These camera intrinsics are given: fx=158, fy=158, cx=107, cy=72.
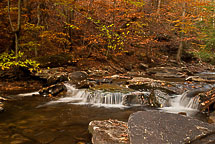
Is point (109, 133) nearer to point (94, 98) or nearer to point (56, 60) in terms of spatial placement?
point (94, 98)

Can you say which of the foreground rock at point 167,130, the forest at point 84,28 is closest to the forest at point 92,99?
the foreground rock at point 167,130

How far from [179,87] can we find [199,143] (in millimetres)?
5948

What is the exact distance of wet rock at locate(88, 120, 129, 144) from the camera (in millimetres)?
2999

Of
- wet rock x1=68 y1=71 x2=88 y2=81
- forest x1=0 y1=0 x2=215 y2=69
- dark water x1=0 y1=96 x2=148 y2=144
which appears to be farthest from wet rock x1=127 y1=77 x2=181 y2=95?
wet rock x1=68 y1=71 x2=88 y2=81

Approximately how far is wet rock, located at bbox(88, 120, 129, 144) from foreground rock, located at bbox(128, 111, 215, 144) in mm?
426

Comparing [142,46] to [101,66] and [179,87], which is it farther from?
[179,87]

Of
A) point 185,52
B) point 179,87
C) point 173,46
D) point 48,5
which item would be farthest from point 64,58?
point 185,52

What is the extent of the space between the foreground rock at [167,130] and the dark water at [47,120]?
144cm

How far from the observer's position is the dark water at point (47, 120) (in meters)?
3.70

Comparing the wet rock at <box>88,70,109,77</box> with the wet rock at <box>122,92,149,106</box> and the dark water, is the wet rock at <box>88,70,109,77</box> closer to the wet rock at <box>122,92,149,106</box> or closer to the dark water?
the dark water

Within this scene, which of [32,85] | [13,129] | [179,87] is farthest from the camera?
[32,85]

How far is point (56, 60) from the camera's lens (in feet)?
37.4

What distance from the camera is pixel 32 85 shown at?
9.48 meters

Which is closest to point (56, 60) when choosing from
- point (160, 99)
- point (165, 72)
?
point (160, 99)
